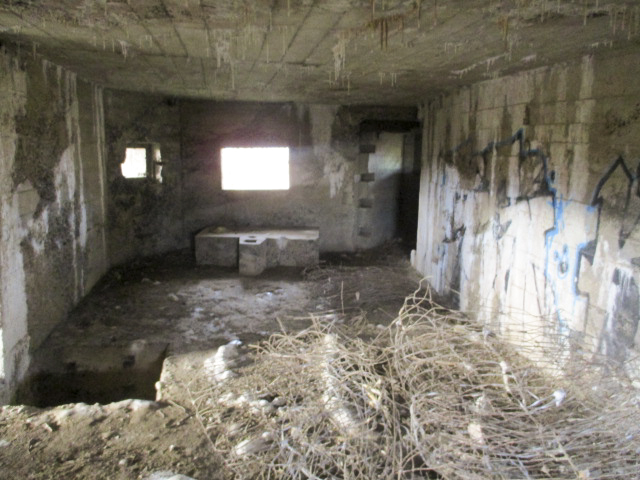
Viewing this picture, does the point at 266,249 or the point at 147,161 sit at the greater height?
the point at 147,161

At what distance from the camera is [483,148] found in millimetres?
4961

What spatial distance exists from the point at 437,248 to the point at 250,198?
3357mm

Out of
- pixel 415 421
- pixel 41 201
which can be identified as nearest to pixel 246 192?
pixel 41 201

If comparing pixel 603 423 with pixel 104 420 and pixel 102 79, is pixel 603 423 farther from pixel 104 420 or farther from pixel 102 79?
pixel 102 79

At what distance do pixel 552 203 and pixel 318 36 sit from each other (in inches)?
85.3

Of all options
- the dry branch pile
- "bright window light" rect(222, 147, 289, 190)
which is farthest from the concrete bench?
the dry branch pile

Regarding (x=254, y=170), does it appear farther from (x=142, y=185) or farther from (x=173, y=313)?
(x=173, y=313)

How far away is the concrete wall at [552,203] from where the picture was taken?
3031 millimetres

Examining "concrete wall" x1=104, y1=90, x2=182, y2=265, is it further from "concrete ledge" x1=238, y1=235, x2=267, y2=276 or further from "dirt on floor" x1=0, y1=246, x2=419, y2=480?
"concrete ledge" x1=238, y1=235, x2=267, y2=276

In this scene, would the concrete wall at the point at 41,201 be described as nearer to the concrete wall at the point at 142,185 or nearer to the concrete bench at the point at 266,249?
the concrete wall at the point at 142,185

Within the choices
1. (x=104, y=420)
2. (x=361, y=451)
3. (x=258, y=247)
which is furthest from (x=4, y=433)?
(x=258, y=247)

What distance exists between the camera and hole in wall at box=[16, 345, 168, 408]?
4.05 metres

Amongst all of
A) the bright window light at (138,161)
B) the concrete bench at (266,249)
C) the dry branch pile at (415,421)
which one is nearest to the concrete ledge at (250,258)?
the concrete bench at (266,249)

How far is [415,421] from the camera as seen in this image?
2645 mm
